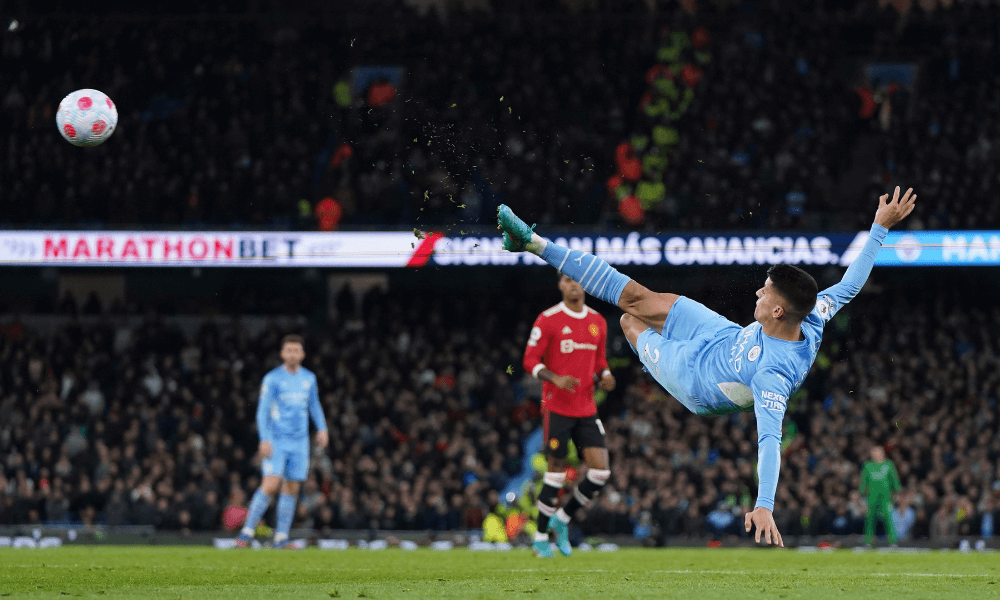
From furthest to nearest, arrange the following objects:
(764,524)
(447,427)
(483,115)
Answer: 1. (483,115)
2. (447,427)
3. (764,524)

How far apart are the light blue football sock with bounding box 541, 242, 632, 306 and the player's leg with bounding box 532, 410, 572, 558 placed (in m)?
4.30

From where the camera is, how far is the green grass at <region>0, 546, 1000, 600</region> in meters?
7.23

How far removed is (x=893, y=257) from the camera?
19.9 m

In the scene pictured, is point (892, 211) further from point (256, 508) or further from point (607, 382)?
point (256, 508)

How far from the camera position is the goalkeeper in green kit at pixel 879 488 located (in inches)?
677

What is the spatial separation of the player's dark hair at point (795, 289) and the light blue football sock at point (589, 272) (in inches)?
36.5

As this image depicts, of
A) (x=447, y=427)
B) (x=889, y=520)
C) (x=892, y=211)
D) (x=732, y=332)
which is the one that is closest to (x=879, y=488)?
(x=889, y=520)

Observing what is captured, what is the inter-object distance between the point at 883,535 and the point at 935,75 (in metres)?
10.2

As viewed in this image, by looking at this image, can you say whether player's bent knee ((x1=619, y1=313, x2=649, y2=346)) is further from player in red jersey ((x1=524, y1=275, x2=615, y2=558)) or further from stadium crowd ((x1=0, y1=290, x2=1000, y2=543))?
stadium crowd ((x1=0, y1=290, x2=1000, y2=543))

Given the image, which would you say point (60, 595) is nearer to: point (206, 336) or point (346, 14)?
point (206, 336)

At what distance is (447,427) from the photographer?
20344 mm

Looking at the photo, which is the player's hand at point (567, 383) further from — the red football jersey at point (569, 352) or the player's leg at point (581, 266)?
the player's leg at point (581, 266)

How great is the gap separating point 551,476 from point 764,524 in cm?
539

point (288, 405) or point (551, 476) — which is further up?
point (288, 405)
